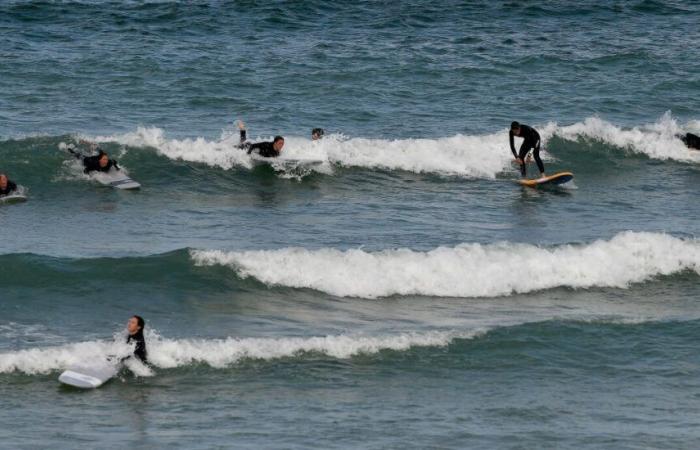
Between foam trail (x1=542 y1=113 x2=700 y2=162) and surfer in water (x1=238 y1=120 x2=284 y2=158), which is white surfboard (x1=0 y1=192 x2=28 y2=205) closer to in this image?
surfer in water (x1=238 y1=120 x2=284 y2=158)

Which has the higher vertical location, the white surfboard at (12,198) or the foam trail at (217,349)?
the white surfboard at (12,198)

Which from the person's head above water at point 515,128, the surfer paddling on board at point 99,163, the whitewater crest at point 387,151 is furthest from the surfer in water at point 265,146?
the person's head above water at point 515,128

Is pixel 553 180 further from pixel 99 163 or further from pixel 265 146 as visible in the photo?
pixel 99 163

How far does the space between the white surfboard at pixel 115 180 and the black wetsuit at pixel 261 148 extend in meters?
2.69

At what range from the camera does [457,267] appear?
2177 centimetres

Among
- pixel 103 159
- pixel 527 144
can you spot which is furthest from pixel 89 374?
pixel 527 144

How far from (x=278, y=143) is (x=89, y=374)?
1215 centimetres

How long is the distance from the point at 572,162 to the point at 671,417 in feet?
53.7

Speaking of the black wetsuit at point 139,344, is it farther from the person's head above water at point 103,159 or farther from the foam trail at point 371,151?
the foam trail at point 371,151

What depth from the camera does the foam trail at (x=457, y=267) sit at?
21.3m

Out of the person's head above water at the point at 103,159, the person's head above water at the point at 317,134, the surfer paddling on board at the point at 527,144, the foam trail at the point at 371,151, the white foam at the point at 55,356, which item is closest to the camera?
the white foam at the point at 55,356

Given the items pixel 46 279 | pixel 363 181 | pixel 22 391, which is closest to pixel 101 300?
pixel 46 279

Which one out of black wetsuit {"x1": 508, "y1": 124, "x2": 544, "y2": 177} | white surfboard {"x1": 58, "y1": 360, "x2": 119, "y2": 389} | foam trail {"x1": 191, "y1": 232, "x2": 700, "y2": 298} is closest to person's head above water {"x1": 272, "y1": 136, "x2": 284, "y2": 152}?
black wetsuit {"x1": 508, "y1": 124, "x2": 544, "y2": 177}

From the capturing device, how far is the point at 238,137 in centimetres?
2991
